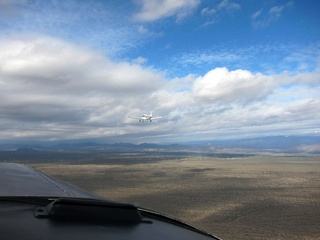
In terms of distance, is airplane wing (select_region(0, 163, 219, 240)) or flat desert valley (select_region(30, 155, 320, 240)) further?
flat desert valley (select_region(30, 155, 320, 240))

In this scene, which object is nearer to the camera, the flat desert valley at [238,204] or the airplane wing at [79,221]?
the airplane wing at [79,221]

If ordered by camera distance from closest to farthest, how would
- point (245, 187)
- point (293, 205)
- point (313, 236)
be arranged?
point (313, 236) < point (293, 205) < point (245, 187)

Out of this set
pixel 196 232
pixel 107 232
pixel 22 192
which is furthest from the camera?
pixel 22 192

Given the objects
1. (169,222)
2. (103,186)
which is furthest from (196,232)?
(103,186)

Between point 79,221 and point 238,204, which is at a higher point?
point 79,221

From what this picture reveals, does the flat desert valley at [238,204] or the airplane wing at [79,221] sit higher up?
the airplane wing at [79,221]

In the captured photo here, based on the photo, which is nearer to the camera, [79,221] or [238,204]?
[79,221]

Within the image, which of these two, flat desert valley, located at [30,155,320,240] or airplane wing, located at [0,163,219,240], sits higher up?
airplane wing, located at [0,163,219,240]

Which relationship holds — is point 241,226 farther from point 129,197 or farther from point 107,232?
point 107,232
